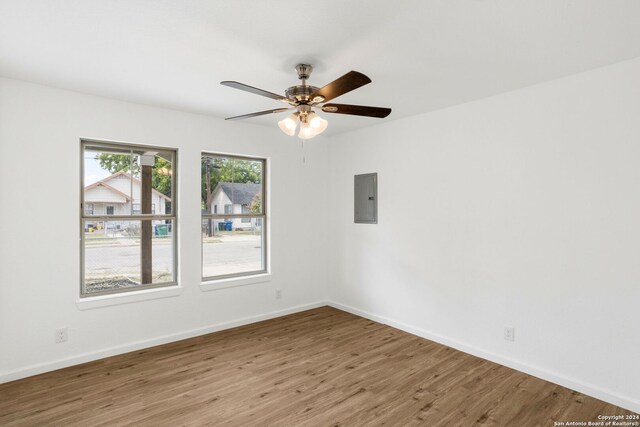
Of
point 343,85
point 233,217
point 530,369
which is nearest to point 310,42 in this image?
point 343,85

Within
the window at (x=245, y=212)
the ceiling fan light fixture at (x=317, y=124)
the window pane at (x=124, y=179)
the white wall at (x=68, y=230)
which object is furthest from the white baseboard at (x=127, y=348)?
the ceiling fan light fixture at (x=317, y=124)

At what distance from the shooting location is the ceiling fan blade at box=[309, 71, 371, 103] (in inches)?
76.7

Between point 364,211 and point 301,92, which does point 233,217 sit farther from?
point 301,92

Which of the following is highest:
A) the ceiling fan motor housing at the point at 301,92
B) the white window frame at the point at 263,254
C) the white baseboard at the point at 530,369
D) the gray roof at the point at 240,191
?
the ceiling fan motor housing at the point at 301,92

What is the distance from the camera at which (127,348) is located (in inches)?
138

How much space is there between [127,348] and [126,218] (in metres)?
1.32

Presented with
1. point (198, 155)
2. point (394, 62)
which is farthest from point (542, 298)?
point (198, 155)

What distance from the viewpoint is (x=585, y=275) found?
2754 mm

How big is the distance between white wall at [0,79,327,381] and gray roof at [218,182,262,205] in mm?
429

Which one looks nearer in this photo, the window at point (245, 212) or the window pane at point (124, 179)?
the window pane at point (124, 179)

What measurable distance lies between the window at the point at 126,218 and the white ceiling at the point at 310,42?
728mm

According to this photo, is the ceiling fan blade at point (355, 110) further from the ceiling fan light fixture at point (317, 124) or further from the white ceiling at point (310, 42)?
the white ceiling at point (310, 42)

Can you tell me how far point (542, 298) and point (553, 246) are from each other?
46 centimetres

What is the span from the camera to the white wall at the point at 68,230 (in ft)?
9.69
